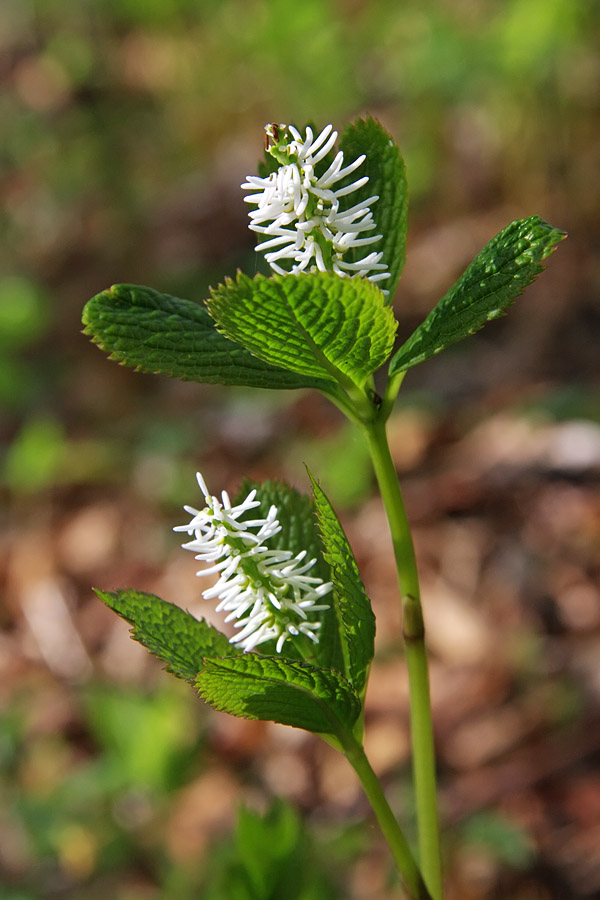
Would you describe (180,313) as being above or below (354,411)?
above

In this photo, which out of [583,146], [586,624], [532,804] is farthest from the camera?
[583,146]

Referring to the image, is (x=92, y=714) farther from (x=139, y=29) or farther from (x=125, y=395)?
(x=139, y=29)

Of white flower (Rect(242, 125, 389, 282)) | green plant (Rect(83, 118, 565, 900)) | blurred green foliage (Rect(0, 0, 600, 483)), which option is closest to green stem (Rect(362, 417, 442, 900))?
green plant (Rect(83, 118, 565, 900))

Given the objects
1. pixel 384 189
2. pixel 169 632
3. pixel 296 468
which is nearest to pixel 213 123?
pixel 296 468

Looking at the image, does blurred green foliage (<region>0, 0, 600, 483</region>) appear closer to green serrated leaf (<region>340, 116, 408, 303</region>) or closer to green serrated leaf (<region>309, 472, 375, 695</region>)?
green serrated leaf (<region>340, 116, 408, 303</region>)

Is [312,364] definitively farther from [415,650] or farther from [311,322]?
[415,650]

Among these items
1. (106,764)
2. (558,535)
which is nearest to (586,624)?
(558,535)
